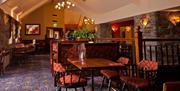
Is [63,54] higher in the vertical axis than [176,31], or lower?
lower

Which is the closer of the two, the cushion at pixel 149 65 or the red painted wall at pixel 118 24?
the cushion at pixel 149 65

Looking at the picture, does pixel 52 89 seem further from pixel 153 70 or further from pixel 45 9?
pixel 45 9

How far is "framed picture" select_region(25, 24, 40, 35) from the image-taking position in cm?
1555

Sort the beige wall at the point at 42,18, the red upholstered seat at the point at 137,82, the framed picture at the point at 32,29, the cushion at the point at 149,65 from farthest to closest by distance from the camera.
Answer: the beige wall at the point at 42,18 < the framed picture at the point at 32,29 < the cushion at the point at 149,65 < the red upholstered seat at the point at 137,82

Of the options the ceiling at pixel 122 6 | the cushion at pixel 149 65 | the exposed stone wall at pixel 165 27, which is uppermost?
the ceiling at pixel 122 6

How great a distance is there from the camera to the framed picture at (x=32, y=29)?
612 inches

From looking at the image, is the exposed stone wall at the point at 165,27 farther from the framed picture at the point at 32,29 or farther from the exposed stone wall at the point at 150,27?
the framed picture at the point at 32,29

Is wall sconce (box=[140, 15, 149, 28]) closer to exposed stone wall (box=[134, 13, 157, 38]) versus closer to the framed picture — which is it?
exposed stone wall (box=[134, 13, 157, 38])

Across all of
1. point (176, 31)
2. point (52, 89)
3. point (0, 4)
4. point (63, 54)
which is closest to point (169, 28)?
point (176, 31)

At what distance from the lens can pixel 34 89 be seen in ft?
17.0

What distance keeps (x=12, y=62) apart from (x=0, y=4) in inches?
149

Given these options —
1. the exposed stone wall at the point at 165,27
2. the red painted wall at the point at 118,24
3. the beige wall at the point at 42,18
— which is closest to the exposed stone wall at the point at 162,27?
the exposed stone wall at the point at 165,27

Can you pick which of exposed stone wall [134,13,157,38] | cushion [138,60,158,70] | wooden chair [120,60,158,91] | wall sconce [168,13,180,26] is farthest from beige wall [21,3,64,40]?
cushion [138,60,158,70]

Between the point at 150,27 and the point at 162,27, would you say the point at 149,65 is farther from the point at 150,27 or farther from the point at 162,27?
the point at 150,27
